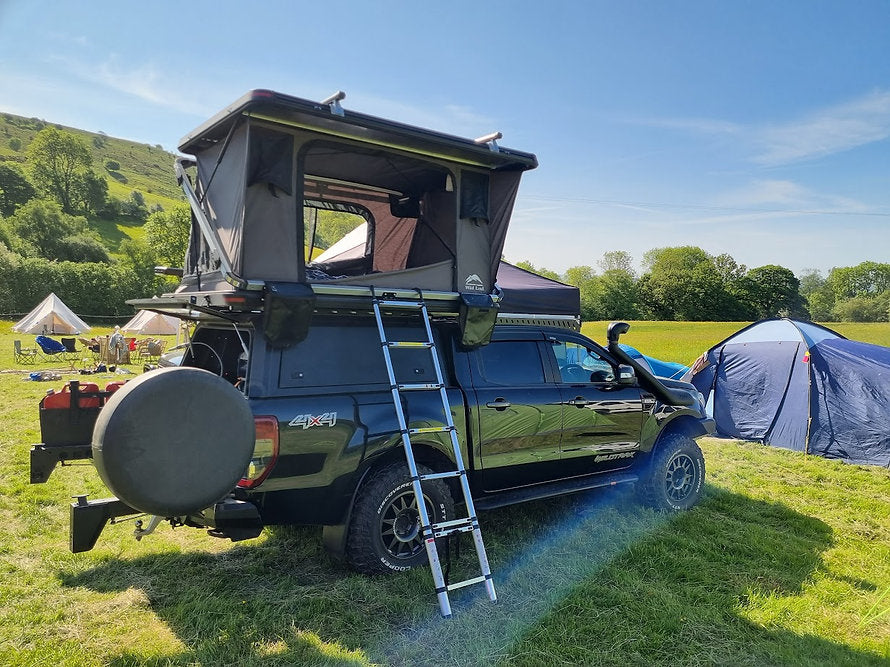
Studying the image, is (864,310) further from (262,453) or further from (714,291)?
(262,453)

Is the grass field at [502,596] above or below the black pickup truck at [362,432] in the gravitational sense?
below

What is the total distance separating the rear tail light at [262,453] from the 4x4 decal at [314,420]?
13cm

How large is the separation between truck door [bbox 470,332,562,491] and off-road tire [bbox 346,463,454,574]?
0.56 m

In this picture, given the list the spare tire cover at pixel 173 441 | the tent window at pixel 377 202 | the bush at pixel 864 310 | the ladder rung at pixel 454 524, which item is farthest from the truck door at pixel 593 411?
the bush at pixel 864 310

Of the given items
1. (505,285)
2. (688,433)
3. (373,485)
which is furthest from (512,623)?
(505,285)

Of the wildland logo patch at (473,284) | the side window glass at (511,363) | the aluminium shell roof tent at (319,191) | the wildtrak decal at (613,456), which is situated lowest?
the wildtrak decal at (613,456)

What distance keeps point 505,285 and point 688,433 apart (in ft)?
10.2

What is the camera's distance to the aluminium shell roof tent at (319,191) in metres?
3.83

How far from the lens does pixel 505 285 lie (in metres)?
7.89

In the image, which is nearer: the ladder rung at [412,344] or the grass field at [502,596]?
the grass field at [502,596]

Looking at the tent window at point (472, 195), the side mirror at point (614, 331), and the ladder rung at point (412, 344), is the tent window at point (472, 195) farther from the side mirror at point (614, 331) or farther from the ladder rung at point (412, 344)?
the side mirror at point (614, 331)

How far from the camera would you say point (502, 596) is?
3.79 m

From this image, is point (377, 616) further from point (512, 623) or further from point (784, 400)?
point (784, 400)

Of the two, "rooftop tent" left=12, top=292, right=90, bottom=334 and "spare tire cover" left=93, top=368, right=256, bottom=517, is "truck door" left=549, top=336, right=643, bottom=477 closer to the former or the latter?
"spare tire cover" left=93, top=368, right=256, bottom=517
